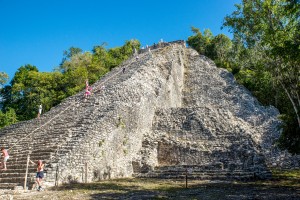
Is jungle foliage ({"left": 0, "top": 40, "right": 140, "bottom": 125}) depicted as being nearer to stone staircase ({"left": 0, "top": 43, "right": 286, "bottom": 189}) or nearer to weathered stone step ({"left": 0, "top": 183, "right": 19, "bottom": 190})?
stone staircase ({"left": 0, "top": 43, "right": 286, "bottom": 189})

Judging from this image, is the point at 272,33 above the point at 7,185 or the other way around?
above

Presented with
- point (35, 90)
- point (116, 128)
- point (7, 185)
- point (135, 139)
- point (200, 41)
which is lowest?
point (7, 185)

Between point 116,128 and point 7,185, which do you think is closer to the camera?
point 7,185

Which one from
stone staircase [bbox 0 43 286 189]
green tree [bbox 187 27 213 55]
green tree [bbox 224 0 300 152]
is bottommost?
stone staircase [bbox 0 43 286 189]

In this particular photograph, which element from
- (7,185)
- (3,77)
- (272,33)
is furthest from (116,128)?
(3,77)

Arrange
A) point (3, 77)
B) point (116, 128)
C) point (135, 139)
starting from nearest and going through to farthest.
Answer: point (116, 128) < point (135, 139) < point (3, 77)

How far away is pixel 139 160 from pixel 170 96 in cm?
1037

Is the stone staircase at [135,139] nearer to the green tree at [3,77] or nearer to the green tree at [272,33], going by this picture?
the green tree at [272,33]

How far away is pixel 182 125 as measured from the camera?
20.1 meters

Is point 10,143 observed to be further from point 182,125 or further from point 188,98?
point 188,98

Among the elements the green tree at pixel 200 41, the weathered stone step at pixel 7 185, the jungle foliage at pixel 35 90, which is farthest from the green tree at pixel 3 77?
the green tree at pixel 200 41

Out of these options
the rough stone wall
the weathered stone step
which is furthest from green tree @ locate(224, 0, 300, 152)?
the weathered stone step

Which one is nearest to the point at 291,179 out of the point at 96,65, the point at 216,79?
the point at 216,79

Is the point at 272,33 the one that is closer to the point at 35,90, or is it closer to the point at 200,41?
the point at 35,90
